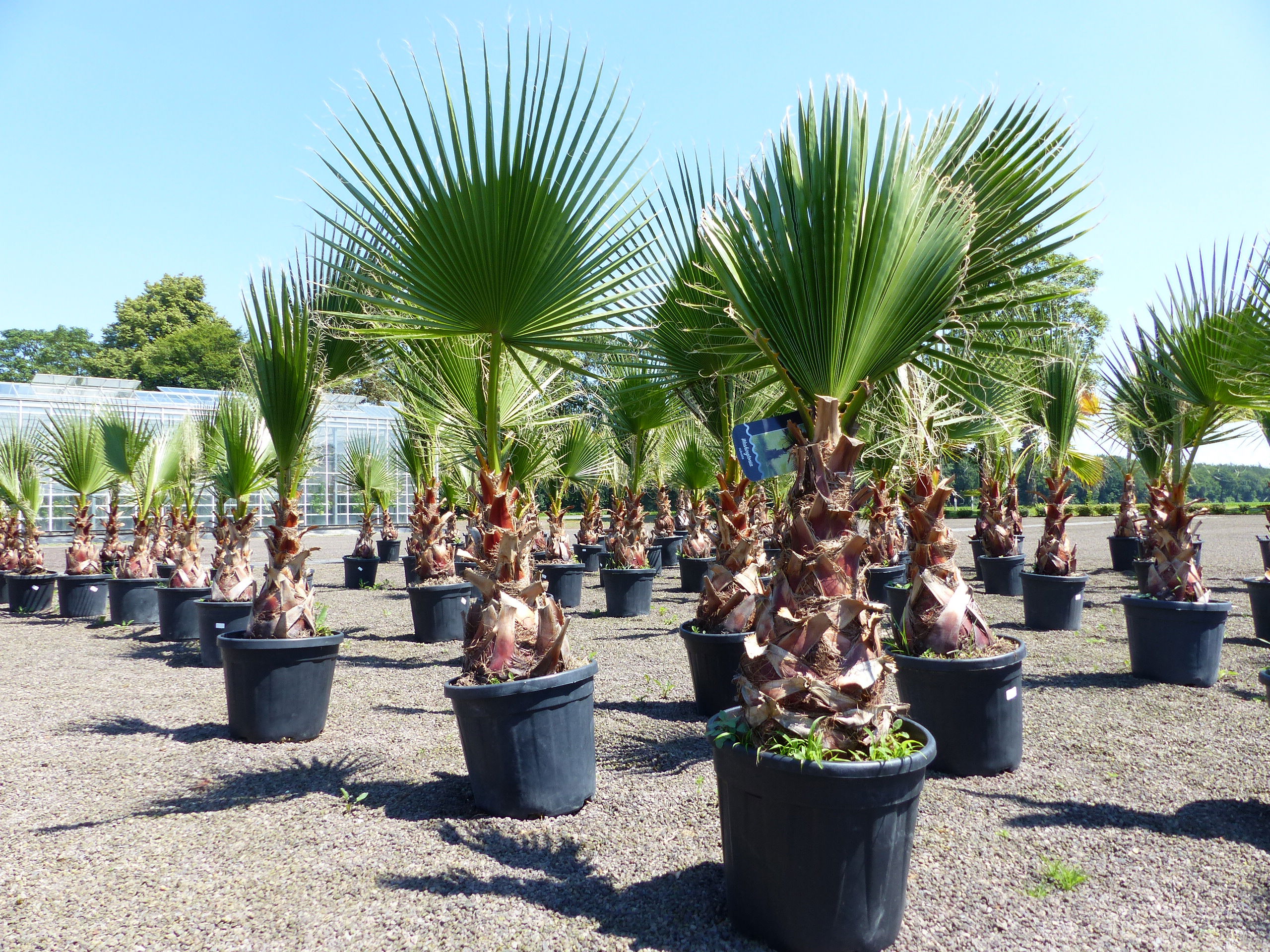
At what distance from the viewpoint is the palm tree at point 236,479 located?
4.76m

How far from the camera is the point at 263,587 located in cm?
427

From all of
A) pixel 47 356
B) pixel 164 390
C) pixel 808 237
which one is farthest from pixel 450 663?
pixel 47 356

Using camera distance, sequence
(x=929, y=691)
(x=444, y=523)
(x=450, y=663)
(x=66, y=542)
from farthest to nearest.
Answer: (x=66, y=542)
(x=444, y=523)
(x=450, y=663)
(x=929, y=691)

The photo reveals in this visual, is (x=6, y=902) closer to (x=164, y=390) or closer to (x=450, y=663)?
(x=450, y=663)

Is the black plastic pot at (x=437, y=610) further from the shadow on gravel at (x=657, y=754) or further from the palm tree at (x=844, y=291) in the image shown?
the palm tree at (x=844, y=291)

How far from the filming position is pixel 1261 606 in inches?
249

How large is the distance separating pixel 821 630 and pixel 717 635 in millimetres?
2201

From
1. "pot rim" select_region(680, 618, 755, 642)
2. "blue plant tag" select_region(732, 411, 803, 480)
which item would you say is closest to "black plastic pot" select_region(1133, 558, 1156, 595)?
"pot rim" select_region(680, 618, 755, 642)

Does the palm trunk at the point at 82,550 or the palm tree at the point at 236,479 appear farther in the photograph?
the palm trunk at the point at 82,550

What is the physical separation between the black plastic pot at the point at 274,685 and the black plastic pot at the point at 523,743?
1.41 metres

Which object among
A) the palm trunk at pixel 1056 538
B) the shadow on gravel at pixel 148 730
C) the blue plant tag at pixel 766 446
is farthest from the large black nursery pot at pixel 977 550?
the shadow on gravel at pixel 148 730

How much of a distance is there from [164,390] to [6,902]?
26141mm

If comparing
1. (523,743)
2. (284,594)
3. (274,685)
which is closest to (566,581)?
(284,594)

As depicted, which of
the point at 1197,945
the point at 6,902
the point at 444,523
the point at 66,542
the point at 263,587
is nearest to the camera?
the point at 1197,945
